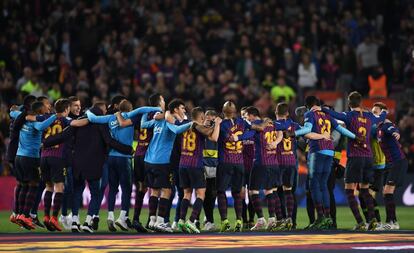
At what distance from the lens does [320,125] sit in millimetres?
21062

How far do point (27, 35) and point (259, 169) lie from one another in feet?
44.8

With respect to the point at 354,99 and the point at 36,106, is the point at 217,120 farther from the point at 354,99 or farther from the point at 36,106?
the point at 36,106

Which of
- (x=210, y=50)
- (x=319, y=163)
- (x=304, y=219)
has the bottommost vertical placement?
(x=304, y=219)

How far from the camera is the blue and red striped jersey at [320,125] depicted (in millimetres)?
21031

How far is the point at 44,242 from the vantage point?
1789 cm

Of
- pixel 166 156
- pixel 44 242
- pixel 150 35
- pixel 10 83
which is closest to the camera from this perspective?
pixel 44 242

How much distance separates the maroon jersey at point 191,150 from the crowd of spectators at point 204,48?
9127 mm

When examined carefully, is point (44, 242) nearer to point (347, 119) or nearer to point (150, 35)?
point (347, 119)

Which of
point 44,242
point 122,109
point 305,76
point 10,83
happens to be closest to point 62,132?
point 122,109

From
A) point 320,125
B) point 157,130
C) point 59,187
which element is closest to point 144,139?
point 157,130

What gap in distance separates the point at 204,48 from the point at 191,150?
1302 centimetres

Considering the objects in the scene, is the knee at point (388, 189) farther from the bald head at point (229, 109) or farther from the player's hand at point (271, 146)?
the bald head at point (229, 109)

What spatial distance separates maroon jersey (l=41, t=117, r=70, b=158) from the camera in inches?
824

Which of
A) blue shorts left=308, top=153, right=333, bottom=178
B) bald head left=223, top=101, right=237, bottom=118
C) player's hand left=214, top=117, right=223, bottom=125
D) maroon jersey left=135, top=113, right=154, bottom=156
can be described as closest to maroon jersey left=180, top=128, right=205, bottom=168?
player's hand left=214, top=117, right=223, bottom=125
